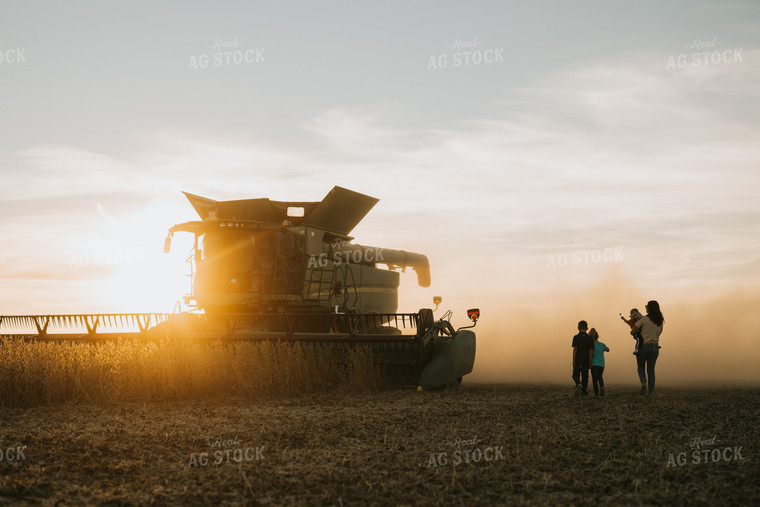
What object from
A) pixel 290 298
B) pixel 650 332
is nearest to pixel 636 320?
pixel 650 332

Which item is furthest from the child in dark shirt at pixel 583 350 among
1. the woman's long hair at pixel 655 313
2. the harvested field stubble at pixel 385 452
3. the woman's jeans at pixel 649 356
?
the harvested field stubble at pixel 385 452

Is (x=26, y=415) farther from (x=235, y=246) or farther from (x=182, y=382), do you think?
(x=235, y=246)

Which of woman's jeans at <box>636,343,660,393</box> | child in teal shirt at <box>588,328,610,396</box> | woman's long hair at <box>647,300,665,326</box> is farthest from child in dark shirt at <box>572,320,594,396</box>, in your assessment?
woman's long hair at <box>647,300,665,326</box>

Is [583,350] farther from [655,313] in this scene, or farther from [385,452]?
[385,452]

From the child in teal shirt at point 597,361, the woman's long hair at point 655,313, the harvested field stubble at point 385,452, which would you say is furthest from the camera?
the child in teal shirt at point 597,361

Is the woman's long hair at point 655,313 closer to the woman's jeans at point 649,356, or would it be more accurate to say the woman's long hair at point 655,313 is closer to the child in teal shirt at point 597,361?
the woman's jeans at point 649,356

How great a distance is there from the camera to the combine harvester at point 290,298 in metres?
15.1

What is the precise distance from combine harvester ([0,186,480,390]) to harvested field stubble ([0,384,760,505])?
250 centimetres

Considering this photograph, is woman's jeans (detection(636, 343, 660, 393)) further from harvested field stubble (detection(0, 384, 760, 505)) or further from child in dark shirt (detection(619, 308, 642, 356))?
harvested field stubble (detection(0, 384, 760, 505))

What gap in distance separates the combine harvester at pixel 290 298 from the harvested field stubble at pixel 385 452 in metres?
2.50

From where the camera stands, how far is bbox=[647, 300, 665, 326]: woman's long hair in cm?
1395

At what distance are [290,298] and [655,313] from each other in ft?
24.4

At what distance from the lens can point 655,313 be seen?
1395 cm

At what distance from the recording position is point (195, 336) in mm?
15719
